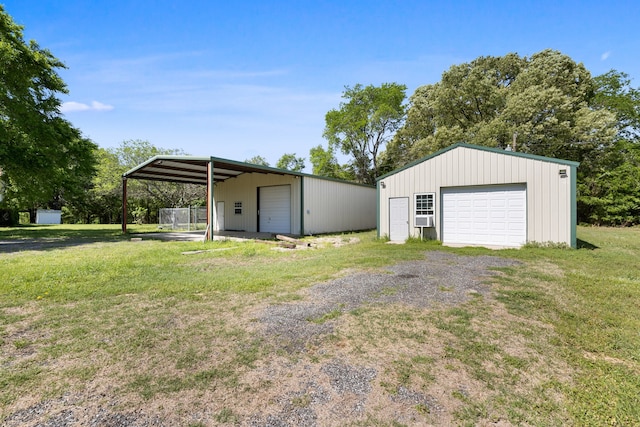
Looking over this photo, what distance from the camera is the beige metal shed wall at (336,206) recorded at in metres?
15.0

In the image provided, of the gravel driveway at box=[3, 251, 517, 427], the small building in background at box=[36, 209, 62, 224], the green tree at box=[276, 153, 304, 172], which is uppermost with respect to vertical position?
the green tree at box=[276, 153, 304, 172]

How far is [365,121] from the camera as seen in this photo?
3241cm

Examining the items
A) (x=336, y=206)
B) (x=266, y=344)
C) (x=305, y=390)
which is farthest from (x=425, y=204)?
(x=305, y=390)

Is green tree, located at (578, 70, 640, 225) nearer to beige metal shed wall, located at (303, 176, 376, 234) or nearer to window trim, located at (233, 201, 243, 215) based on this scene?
beige metal shed wall, located at (303, 176, 376, 234)

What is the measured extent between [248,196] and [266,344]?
14.6 metres

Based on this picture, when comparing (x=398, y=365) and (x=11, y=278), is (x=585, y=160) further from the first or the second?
(x=11, y=278)

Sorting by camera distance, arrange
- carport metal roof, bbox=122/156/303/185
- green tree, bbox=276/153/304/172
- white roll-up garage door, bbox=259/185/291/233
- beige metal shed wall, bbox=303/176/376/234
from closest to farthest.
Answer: carport metal roof, bbox=122/156/303/185 → beige metal shed wall, bbox=303/176/376/234 → white roll-up garage door, bbox=259/185/291/233 → green tree, bbox=276/153/304/172

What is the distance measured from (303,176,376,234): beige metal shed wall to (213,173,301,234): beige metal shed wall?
0.54 m

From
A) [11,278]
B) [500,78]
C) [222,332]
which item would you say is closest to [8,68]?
[11,278]

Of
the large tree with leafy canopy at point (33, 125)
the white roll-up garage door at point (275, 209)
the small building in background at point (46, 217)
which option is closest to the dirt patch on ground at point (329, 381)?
the white roll-up garage door at point (275, 209)

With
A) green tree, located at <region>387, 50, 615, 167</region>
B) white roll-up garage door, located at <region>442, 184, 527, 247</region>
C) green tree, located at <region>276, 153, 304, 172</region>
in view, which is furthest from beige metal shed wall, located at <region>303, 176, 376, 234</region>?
green tree, located at <region>276, 153, 304, 172</region>

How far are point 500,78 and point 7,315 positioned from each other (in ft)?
101

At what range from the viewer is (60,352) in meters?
2.82

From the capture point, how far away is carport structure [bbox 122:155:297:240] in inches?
462
